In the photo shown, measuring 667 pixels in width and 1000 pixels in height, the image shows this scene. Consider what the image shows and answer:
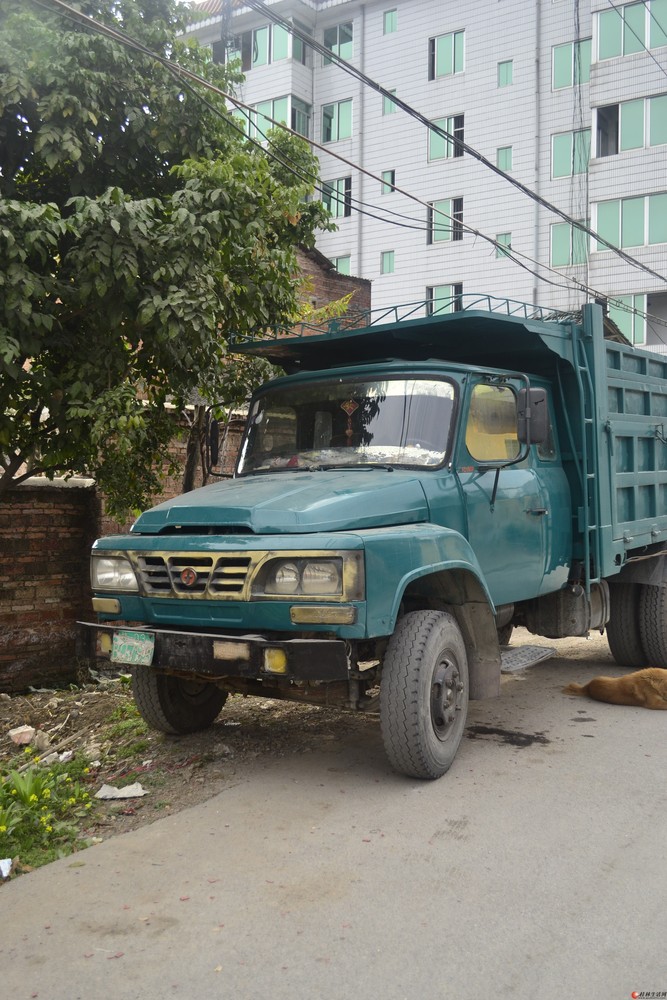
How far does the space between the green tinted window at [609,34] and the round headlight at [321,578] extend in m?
26.5

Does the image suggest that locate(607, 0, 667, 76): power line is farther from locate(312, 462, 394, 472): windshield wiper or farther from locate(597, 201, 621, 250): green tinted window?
locate(312, 462, 394, 472): windshield wiper

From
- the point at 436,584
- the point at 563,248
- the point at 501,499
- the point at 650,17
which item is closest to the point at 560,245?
the point at 563,248

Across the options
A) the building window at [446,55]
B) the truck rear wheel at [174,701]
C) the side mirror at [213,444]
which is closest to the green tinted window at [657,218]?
the building window at [446,55]

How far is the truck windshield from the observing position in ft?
19.6

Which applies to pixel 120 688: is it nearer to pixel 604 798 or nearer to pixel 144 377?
pixel 144 377

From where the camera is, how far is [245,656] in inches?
194

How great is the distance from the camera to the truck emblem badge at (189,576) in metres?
5.18

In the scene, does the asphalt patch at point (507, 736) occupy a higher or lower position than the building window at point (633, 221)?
lower

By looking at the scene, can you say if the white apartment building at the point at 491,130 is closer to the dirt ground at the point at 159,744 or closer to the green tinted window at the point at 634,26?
the green tinted window at the point at 634,26

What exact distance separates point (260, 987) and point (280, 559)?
214cm

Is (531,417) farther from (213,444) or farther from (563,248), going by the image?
(563,248)

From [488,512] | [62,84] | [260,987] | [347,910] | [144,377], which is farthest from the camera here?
[144,377]

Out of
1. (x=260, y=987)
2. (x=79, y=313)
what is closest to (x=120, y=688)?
(x=79, y=313)

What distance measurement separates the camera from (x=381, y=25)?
31.0m
